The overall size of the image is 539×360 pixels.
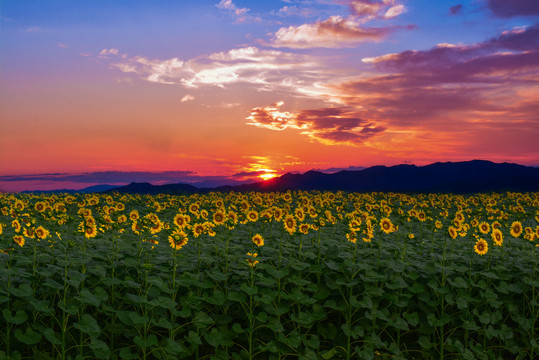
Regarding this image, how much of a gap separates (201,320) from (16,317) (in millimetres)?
2292

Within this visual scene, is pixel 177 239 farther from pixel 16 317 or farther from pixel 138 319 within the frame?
pixel 16 317

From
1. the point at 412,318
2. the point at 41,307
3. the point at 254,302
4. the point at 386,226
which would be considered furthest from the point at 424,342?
the point at 41,307

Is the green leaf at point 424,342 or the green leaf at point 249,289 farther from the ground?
the green leaf at point 249,289

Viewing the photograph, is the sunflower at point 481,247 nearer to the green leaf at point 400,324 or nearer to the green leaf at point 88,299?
the green leaf at point 400,324

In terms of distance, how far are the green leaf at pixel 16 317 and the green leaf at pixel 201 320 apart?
2117mm

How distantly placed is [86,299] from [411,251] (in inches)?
228

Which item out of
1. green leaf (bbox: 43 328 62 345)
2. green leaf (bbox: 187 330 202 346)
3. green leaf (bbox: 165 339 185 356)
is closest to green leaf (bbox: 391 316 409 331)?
green leaf (bbox: 187 330 202 346)

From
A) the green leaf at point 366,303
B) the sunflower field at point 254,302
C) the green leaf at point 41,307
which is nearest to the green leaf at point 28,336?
the sunflower field at point 254,302

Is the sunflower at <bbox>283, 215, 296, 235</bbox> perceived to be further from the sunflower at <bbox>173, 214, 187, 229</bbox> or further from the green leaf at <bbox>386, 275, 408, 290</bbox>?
the green leaf at <bbox>386, 275, 408, 290</bbox>

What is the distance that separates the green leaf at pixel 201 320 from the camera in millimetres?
5906

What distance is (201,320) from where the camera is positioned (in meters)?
5.95

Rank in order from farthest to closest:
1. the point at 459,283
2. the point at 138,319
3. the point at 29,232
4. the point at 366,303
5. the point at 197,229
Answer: the point at 197,229, the point at 459,283, the point at 29,232, the point at 366,303, the point at 138,319

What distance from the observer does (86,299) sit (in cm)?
552

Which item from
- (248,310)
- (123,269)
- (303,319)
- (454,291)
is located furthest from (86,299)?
(454,291)
